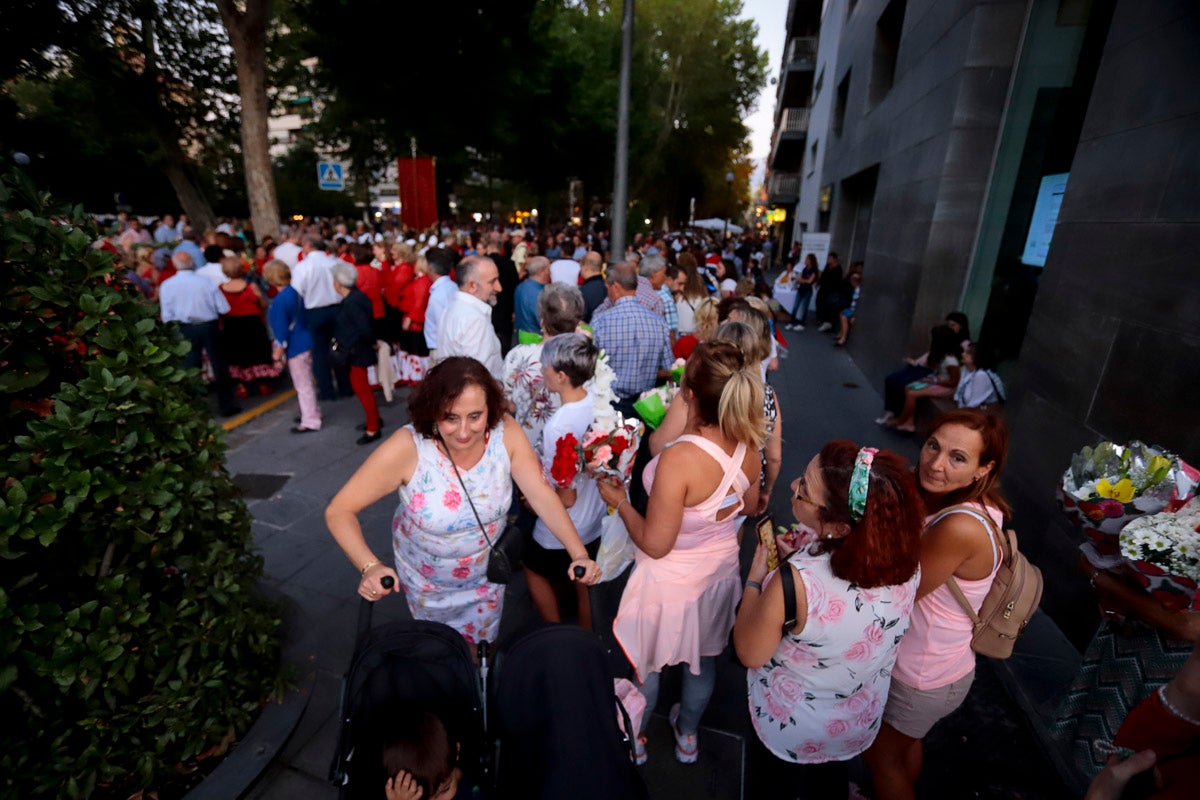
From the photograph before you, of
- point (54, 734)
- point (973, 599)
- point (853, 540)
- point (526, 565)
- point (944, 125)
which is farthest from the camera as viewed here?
point (944, 125)

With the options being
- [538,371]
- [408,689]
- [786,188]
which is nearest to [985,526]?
[408,689]

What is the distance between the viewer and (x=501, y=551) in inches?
95.5

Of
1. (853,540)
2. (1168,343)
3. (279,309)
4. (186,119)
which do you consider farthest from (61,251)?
(186,119)

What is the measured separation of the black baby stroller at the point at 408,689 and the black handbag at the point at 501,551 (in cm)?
31

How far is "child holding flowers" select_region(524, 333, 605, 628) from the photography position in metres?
3.03

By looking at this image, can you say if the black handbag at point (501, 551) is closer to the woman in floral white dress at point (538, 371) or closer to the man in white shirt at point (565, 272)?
the woman in floral white dress at point (538, 371)

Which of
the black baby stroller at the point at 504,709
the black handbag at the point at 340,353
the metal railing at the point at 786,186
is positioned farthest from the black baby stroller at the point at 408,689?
the metal railing at the point at 786,186

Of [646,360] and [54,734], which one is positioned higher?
[646,360]

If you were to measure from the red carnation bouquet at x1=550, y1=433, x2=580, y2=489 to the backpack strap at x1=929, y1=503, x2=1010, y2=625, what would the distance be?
5.00 feet

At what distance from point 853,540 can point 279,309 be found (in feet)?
21.8

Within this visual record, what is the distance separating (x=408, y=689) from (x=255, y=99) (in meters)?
14.1

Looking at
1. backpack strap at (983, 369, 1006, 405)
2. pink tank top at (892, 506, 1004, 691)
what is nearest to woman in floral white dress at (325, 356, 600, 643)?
pink tank top at (892, 506, 1004, 691)

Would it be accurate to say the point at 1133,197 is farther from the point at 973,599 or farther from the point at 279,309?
the point at 279,309

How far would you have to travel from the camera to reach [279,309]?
20.9 feet
